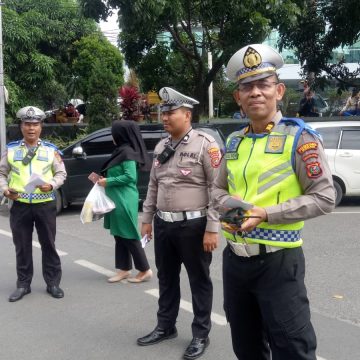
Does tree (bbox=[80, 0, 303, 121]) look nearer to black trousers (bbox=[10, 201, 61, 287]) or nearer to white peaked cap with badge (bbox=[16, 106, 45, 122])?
white peaked cap with badge (bbox=[16, 106, 45, 122])

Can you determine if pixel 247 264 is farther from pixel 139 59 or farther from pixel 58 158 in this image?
pixel 139 59

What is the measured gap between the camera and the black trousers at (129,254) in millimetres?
5812

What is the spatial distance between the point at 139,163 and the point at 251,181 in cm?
319

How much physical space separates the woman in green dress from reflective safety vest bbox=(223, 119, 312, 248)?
310 centimetres

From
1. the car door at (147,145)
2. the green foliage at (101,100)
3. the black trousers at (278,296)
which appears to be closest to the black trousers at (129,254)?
the black trousers at (278,296)

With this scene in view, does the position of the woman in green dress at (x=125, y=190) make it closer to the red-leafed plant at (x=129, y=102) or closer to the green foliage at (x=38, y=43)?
the red-leafed plant at (x=129, y=102)

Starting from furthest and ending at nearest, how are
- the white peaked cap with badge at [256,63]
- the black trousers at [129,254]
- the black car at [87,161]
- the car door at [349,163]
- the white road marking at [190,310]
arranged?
the black car at [87,161], the car door at [349,163], the black trousers at [129,254], the white road marking at [190,310], the white peaked cap with badge at [256,63]

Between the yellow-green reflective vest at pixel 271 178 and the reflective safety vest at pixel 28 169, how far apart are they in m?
3.12

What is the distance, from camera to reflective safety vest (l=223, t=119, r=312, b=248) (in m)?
2.53

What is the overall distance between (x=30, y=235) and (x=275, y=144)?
3534 mm

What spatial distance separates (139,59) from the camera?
1438cm

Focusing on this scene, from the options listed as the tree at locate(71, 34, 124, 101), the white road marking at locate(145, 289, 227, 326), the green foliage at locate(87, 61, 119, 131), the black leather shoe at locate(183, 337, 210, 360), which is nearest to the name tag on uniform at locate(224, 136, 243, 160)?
the black leather shoe at locate(183, 337, 210, 360)

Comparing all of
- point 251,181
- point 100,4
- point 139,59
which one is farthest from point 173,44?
point 251,181

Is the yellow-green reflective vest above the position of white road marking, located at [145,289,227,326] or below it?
above
